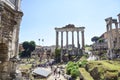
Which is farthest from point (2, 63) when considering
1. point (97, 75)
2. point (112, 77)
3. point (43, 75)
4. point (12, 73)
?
point (43, 75)

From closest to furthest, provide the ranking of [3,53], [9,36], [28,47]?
[3,53] → [9,36] → [28,47]

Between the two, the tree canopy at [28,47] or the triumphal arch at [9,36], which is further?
the tree canopy at [28,47]

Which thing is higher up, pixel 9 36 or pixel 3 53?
pixel 9 36

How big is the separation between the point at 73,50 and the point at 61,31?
8376mm

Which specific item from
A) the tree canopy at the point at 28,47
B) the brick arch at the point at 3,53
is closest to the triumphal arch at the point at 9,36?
the brick arch at the point at 3,53

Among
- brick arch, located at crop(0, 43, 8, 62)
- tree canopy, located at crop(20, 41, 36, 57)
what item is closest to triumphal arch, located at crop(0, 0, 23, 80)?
brick arch, located at crop(0, 43, 8, 62)

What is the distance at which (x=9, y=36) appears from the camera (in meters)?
12.8

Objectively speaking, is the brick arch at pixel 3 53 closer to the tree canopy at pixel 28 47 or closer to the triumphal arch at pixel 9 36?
the triumphal arch at pixel 9 36

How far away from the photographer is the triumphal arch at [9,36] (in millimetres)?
11977

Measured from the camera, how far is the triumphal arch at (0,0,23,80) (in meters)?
12.0

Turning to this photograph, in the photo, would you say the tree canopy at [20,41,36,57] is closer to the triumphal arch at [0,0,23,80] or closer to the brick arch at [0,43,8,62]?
the triumphal arch at [0,0,23,80]

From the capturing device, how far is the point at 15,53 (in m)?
13.7

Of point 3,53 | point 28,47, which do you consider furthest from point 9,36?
point 28,47

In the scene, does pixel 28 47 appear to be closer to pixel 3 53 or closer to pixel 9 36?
pixel 9 36
